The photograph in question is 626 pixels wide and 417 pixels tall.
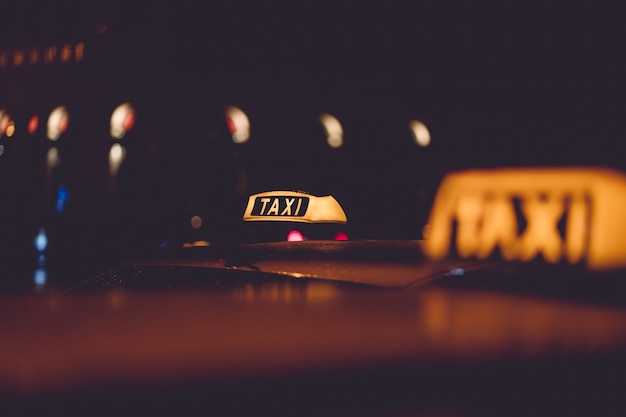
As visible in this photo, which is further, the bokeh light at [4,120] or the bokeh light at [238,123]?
the bokeh light at [4,120]

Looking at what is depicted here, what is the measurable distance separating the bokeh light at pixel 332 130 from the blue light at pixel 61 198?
37.1 ft

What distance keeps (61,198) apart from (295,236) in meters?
33.4

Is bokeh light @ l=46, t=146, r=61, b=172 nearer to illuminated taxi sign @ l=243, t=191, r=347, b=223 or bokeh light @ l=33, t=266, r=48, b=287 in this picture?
bokeh light @ l=33, t=266, r=48, b=287

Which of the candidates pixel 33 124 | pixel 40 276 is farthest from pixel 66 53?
pixel 40 276

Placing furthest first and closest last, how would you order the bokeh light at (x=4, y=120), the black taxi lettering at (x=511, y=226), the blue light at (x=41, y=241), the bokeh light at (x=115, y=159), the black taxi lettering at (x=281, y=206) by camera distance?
1. the bokeh light at (x=4, y=120)
2. the bokeh light at (x=115, y=159)
3. the blue light at (x=41, y=241)
4. the black taxi lettering at (x=281, y=206)
5. the black taxi lettering at (x=511, y=226)

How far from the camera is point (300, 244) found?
4.70 m

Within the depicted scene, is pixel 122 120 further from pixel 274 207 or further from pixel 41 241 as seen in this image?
pixel 274 207

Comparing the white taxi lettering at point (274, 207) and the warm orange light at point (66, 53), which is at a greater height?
the warm orange light at point (66, 53)

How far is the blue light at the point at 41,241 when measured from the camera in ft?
101

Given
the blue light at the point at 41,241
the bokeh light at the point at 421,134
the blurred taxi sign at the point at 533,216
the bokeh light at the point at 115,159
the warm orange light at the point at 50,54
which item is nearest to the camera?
the blurred taxi sign at the point at 533,216

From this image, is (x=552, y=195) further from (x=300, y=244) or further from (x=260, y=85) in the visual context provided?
(x=260, y=85)

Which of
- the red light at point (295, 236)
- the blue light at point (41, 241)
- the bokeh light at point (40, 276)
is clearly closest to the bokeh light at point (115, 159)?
the blue light at point (41, 241)

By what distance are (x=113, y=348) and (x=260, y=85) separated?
31.1 metres

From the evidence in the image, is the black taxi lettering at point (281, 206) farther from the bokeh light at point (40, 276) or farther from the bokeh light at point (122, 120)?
the bokeh light at point (122, 120)
